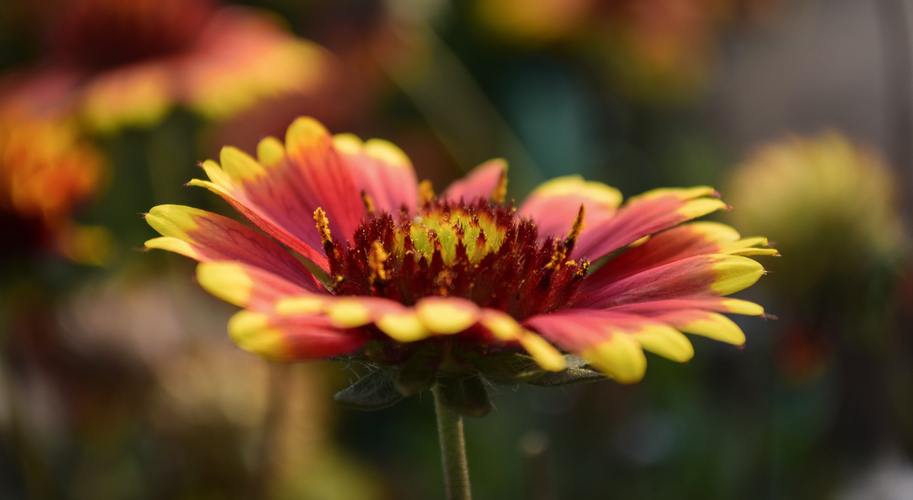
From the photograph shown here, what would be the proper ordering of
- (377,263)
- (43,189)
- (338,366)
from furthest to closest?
1. (338,366)
2. (43,189)
3. (377,263)

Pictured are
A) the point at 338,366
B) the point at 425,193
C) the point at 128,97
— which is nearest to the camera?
the point at 425,193

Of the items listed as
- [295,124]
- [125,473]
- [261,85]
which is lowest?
[125,473]

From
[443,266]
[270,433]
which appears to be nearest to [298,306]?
[443,266]

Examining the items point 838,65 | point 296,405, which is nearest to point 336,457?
point 296,405

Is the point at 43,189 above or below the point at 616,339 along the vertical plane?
above

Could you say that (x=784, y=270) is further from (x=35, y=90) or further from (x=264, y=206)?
(x=35, y=90)

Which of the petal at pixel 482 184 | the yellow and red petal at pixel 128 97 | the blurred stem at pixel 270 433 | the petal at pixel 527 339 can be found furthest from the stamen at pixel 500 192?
the yellow and red petal at pixel 128 97

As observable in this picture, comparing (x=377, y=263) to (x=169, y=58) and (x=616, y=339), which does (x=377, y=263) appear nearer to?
(x=616, y=339)
